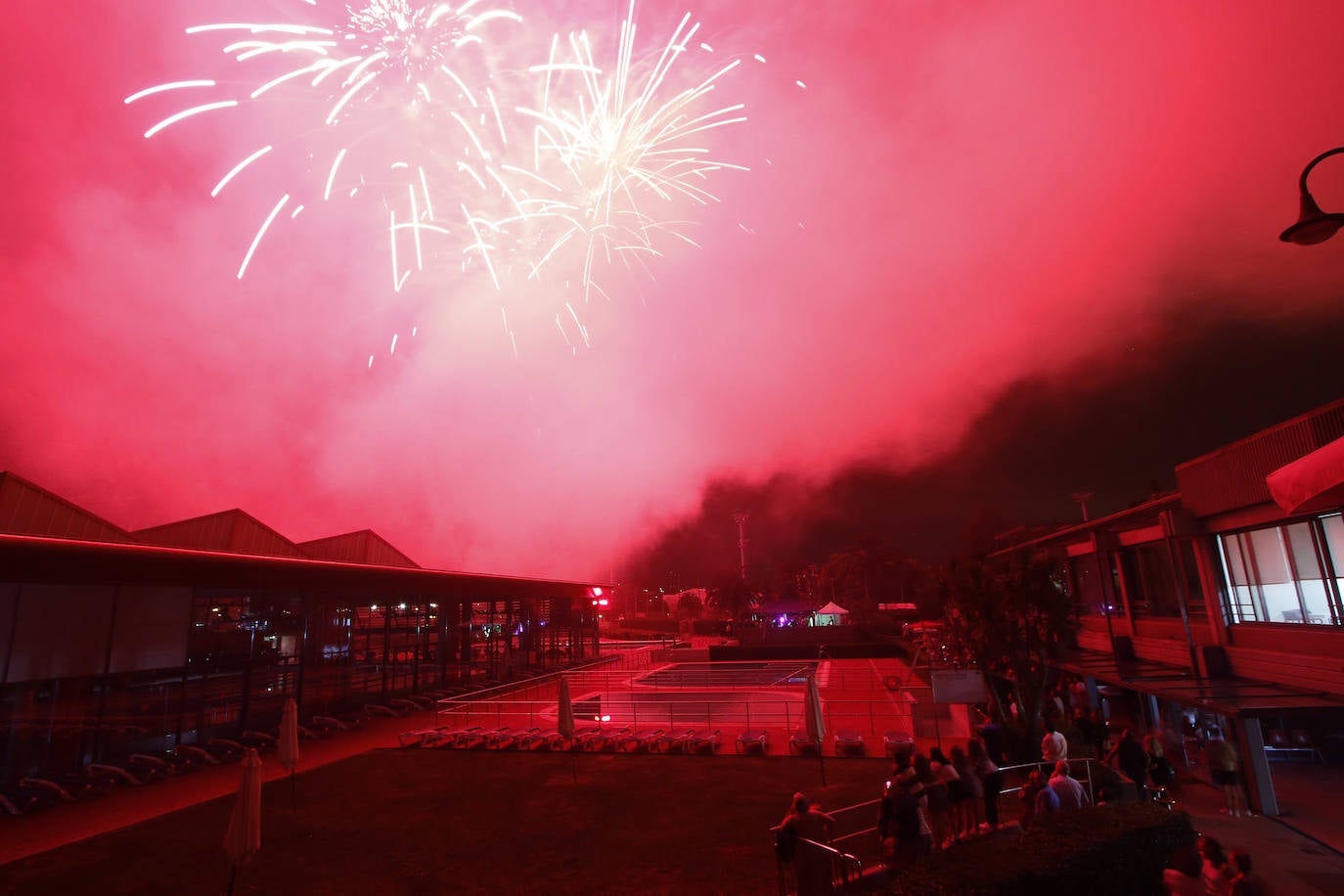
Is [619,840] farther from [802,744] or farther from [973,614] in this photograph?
[973,614]

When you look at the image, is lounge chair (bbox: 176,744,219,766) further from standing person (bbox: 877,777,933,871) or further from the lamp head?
the lamp head

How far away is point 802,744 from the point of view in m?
15.7

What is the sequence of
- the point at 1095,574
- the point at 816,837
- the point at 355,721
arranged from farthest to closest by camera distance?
1. the point at 1095,574
2. the point at 355,721
3. the point at 816,837

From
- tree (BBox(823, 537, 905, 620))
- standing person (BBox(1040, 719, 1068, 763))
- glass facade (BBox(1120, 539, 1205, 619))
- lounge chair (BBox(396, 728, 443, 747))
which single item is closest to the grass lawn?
lounge chair (BBox(396, 728, 443, 747))

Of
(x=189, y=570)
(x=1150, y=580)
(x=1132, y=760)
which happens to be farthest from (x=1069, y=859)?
(x=189, y=570)

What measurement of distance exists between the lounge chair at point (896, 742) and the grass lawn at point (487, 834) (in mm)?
671

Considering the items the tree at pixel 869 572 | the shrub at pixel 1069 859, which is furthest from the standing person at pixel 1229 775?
the tree at pixel 869 572

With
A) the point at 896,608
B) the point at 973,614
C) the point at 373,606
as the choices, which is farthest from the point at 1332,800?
the point at 896,608

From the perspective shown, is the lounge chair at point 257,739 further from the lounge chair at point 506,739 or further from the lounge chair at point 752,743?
the lounge chair at point 752,743

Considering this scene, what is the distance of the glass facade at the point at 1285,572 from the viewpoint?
40.8 feet

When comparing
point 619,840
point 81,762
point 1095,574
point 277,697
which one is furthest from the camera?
point 1095,574

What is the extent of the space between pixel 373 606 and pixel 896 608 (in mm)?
59775

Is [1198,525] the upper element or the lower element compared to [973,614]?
upper

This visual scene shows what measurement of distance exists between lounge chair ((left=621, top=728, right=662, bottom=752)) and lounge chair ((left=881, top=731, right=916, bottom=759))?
566cm
